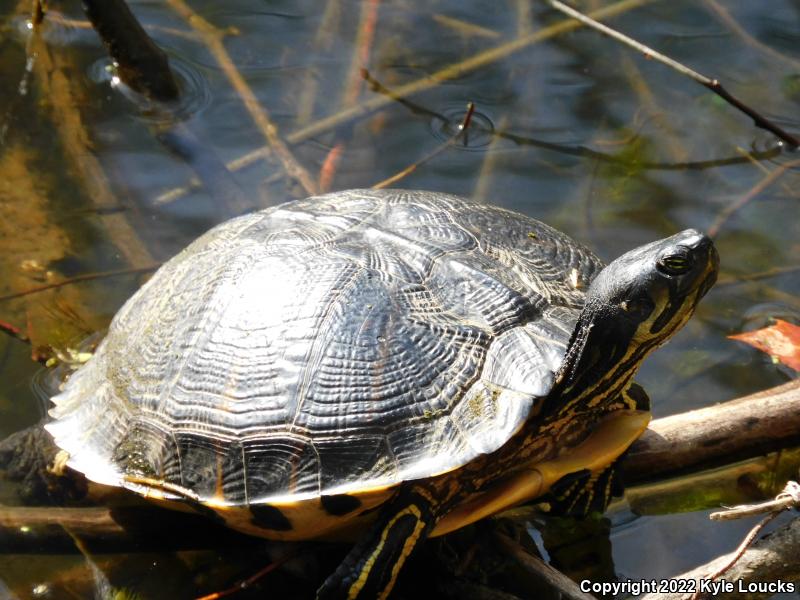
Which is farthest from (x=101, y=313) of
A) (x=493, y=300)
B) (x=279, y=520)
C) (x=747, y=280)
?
(x=747, y=280)

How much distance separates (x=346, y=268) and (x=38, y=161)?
2.95m

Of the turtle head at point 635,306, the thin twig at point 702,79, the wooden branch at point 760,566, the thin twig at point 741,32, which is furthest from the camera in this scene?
the thin twig at point 741,32

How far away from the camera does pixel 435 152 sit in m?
5.27

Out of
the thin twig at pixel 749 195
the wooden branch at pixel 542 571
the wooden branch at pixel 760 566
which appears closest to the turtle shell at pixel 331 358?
the wooden branch at pixel 542 571

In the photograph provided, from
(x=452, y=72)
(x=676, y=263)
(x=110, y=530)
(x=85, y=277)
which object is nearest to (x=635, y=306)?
(x=676, y=263)

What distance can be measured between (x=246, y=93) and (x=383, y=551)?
143 inches

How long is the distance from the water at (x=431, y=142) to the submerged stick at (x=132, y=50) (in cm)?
12

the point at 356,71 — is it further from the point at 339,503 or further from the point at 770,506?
the point at 770,506

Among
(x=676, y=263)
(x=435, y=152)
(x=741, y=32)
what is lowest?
(x=435, y=152)

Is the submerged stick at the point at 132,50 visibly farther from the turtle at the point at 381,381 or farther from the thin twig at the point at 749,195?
the thin twig at the point at 749,195

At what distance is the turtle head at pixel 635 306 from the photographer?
2.69 metres

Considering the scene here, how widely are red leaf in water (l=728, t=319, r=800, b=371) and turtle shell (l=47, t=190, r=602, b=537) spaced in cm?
119

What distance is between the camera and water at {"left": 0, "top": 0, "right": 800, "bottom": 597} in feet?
14.5

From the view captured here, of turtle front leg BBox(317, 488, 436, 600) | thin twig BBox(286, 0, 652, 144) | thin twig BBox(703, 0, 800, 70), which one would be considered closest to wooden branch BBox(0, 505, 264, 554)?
turtle front leg BBox(317, 488, 436, 600)
